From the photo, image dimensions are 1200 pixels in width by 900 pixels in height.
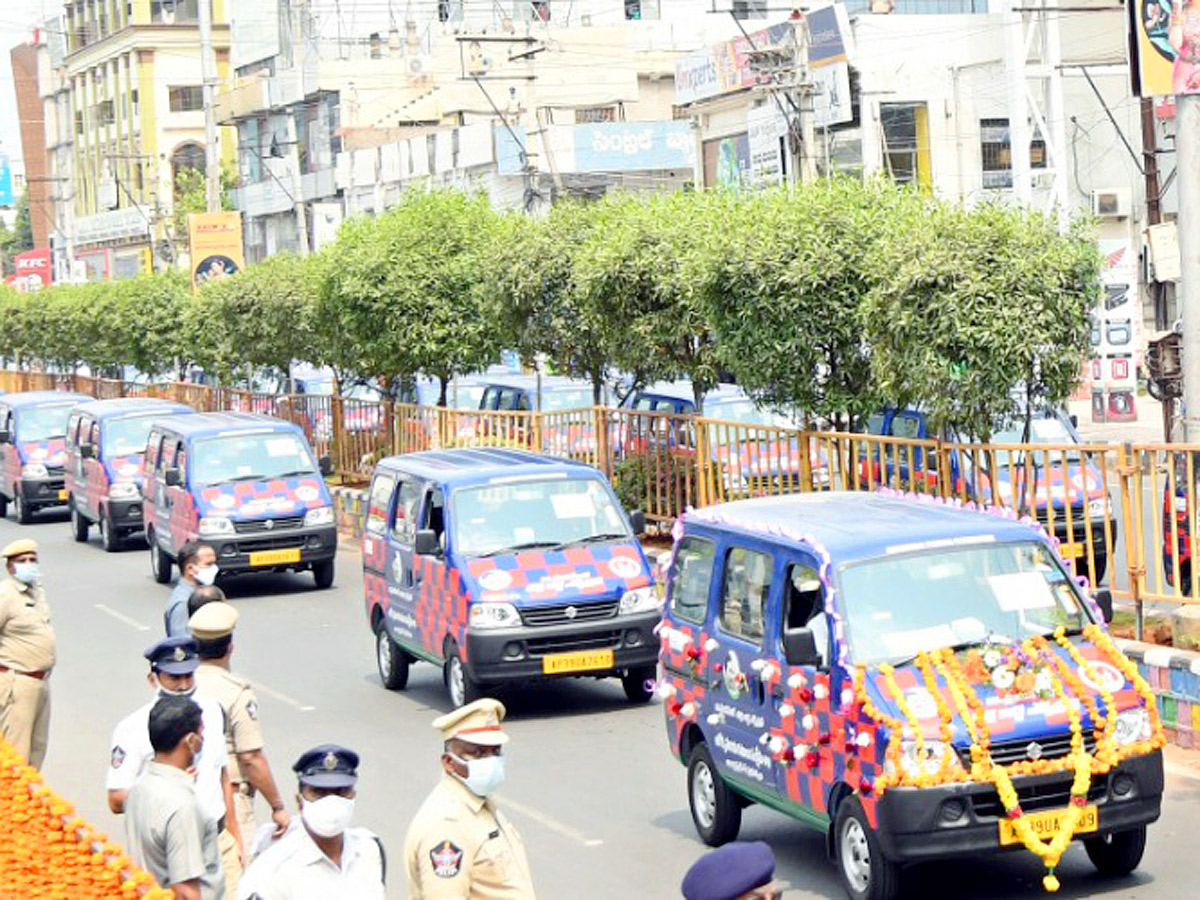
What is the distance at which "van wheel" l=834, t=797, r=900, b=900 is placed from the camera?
33.9 ft

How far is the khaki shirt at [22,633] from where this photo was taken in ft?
42.0

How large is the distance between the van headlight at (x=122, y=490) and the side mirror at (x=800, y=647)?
2157 centimetres

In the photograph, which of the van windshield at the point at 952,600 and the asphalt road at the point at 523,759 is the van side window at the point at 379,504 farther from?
the van windshield at the point at 952,600

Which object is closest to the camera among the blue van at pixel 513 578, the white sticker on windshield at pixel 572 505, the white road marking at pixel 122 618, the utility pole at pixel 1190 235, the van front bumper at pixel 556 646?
the utility pole at pixel 1190 235

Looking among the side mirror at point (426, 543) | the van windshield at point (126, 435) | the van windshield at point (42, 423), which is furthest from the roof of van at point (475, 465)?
the van windshield at point (42, 423)

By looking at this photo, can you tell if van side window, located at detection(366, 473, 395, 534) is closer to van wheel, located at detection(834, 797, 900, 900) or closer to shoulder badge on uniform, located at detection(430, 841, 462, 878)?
van wheel, located at detection(834, 797, 900, 900)

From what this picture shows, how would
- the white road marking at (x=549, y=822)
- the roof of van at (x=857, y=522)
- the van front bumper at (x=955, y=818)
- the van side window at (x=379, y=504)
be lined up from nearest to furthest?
the van front bumper at (x=955, y=818) < the roof of van at (x=857, y=522) < the white road marking at (x=549, y=822) < the van side window at (x=379, y=504)

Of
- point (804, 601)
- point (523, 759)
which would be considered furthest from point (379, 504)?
point (804, 601)

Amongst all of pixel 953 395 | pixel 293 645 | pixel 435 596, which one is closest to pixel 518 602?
pixel 435 596

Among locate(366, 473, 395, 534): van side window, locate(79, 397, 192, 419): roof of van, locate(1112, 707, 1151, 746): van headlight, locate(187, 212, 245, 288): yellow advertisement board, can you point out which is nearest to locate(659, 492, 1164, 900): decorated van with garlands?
locate(1112, 707, 1151, 746): van headlight

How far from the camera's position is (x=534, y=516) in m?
17.4

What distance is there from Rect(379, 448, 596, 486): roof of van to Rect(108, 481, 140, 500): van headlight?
12.7m

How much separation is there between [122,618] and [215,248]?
26.3m

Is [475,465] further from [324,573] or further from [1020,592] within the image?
[324,573]
